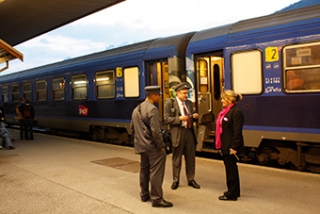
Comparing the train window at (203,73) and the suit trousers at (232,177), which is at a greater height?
the train window at (203,73)

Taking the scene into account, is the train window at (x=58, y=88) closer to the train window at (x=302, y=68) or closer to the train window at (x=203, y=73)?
the train window at (x=203, y=73)

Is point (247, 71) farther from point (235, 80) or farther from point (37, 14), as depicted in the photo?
point (37, 14)

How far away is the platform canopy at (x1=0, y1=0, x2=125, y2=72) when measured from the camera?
12.3 metres

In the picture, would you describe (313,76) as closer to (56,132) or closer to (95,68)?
(95,68)

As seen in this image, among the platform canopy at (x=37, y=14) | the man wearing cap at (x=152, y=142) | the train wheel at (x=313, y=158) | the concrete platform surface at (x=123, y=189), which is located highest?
the platform canopy at (x=37, y=14)

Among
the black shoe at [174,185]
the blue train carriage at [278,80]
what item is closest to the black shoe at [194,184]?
the black shoe at [174,185]

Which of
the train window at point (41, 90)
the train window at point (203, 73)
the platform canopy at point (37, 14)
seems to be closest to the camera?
the train window at point (203, 73)

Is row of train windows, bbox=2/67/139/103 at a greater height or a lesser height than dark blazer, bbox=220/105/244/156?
greater

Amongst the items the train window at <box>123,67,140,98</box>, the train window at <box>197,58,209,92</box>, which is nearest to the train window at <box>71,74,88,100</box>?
the train window at <box>123,67,140,98</box>

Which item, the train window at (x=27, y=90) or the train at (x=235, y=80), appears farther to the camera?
the train window at (x=27, y=90)

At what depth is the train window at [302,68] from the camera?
6.42m

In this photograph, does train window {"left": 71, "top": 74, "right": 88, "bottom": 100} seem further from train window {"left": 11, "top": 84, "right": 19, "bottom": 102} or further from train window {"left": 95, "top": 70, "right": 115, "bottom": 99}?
train window {"left": 11, "top": 84, "right": 19, "bottom": 102}

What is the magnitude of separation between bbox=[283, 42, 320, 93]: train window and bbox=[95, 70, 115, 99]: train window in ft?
20.4

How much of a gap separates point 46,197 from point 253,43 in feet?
16.9
